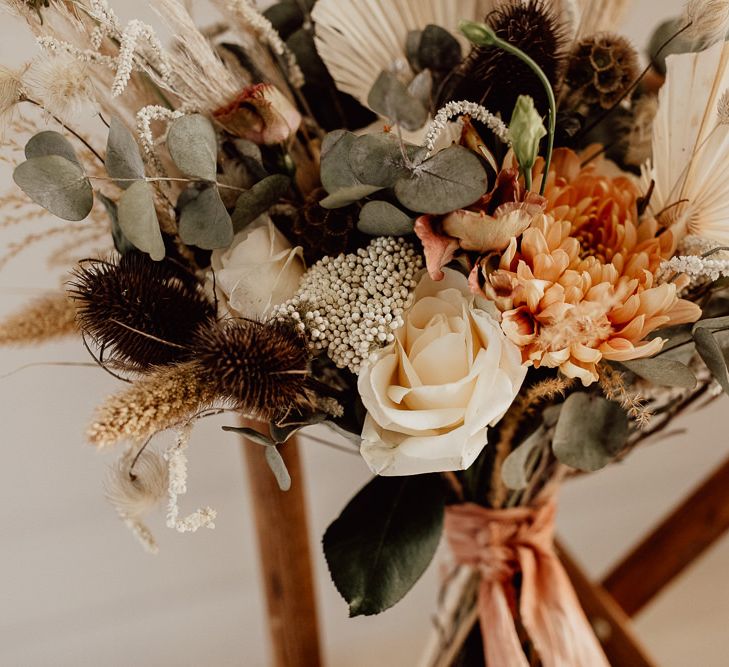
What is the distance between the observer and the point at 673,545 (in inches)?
37.0

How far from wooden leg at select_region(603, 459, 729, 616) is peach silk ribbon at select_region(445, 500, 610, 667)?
0.31m

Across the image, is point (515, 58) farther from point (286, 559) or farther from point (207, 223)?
point (286, 559)

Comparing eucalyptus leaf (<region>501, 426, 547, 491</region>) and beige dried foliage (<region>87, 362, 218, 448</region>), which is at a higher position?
beige dried foliage (<region>87, 362, 218, 448</region>)

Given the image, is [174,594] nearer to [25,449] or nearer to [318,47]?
[25,449]

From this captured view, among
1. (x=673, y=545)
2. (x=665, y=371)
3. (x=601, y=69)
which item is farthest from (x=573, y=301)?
(x=673, y=545)

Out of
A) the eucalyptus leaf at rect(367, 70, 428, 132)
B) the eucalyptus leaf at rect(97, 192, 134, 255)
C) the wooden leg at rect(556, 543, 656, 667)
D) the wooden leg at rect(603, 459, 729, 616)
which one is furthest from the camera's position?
the wooden leg at rect(603, 459, 729, 616)

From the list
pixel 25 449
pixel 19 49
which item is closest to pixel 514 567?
pixel 25 449

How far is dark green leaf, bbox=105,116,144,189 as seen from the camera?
44 cm

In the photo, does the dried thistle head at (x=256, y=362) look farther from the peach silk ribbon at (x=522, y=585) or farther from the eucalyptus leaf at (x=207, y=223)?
the peach silk ribbon at (x=522, y=585)

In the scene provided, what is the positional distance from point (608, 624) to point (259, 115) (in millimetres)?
686

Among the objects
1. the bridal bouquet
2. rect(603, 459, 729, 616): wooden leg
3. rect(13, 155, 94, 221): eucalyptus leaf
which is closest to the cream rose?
the bridal bouquet

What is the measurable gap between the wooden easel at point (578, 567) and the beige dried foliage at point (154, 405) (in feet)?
0.73

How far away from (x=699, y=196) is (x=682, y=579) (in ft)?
3.35

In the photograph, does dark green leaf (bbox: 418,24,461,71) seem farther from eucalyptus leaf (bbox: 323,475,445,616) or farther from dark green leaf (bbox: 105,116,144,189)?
eucalyptus leaf (bbox: 323,475,445,616)
